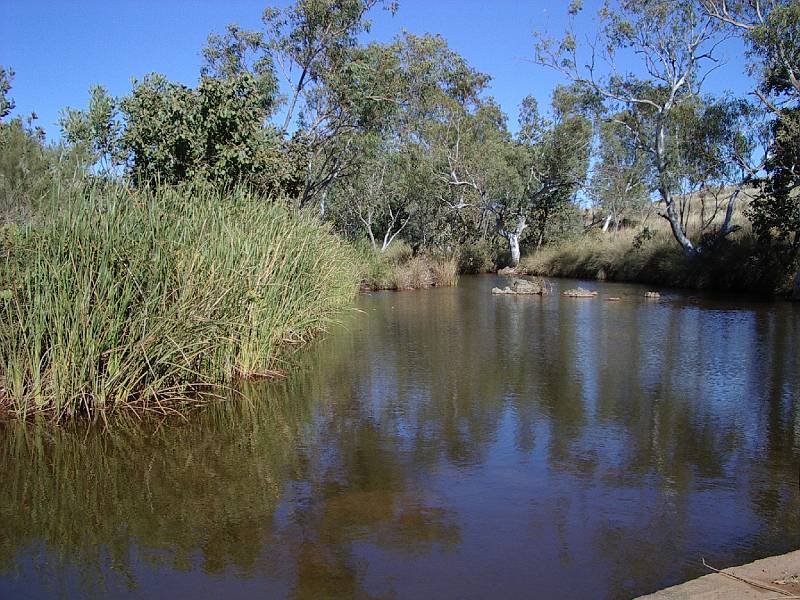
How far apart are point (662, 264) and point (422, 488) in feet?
75.3

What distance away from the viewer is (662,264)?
84.9 ft

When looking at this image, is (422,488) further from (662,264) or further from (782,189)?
(662,264)

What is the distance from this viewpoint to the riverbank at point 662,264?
2086 centimetres

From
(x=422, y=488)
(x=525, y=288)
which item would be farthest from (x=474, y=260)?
(x=422, y=488)

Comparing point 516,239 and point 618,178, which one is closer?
point 516,239

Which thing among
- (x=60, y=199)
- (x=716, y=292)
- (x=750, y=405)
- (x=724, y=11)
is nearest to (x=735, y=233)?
(x=716, y=292)

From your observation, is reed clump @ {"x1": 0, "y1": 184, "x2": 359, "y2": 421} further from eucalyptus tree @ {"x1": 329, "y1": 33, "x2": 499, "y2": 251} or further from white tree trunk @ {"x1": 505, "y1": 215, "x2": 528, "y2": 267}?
white tree trunk @ {"x1": 505, "y1": 215, "x2": 528, "y2": 267}

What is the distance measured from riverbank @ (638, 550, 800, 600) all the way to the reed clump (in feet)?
15.9

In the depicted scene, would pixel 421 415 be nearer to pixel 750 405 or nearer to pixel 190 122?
pixel 750 405

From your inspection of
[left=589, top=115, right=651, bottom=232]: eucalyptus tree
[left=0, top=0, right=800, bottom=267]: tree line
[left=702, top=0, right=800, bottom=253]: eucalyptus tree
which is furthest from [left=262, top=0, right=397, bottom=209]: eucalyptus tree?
[left=589, top=115, right=651, bottom=232]: eucalyptus tree

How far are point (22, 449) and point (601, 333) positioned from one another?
9.79 metres

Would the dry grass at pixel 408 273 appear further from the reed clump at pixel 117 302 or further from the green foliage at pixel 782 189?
the reed clump at pixel 117 302

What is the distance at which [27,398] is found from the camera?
6.43 m

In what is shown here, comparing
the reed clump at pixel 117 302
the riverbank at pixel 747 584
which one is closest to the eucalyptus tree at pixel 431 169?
the reed clump at pixel 117 302
